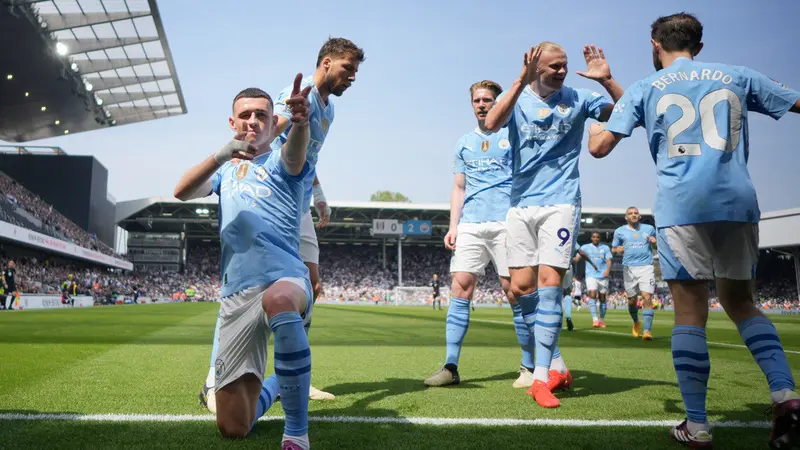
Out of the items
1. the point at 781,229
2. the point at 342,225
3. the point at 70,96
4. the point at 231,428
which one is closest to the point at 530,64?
the point at 231,428

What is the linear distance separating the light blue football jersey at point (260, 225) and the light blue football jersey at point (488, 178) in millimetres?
2509

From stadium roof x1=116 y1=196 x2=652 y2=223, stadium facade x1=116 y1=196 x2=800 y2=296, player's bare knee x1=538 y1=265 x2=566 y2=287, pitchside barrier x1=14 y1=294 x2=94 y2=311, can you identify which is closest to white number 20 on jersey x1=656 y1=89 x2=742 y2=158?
player's bare knee x1=538 y1=265 x2=566 y2=287

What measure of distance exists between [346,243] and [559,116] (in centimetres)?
5533

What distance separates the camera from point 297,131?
103 inches

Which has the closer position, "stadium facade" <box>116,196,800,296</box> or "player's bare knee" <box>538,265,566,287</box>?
"player's bare knee" <box>538,265,566,287</box>

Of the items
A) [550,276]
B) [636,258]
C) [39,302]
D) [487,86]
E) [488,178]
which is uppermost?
[487,86]

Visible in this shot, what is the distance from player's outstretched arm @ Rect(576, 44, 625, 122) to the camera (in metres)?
3.40

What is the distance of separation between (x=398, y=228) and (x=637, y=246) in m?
37.6

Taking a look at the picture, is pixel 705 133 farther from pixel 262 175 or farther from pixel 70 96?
pixel 70 96

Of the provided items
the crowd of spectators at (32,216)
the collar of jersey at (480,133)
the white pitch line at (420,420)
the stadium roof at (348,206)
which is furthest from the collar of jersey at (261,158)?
the stadium roof at (348,206)

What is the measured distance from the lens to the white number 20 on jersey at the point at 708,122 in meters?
2.76

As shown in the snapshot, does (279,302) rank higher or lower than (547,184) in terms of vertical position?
lower

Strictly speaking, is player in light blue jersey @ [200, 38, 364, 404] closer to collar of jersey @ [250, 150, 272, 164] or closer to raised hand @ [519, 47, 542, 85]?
collar of jersey @ [250, 150, 272, 164]

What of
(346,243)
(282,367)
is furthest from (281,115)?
(346,243)
